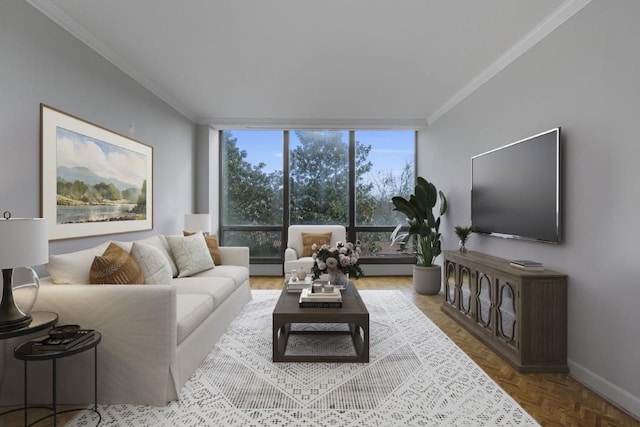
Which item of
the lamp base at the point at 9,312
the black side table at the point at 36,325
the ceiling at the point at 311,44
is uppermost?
the ceiling at the point at 311,44

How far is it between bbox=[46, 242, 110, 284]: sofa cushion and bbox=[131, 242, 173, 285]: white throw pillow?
1.16ft

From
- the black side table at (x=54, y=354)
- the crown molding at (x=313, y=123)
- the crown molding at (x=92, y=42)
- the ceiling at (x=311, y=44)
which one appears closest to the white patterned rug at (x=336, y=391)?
the black side table at (x=54, y=354)

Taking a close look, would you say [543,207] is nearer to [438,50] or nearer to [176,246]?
[438,50]

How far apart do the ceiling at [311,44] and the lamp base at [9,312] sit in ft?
6.70

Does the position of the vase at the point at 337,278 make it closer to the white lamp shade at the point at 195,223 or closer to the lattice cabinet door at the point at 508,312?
the lattice cabinet door at the point at 508,312

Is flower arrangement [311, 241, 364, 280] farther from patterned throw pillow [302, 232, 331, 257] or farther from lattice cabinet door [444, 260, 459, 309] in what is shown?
patterned throw pillow [302, 232, 331, 257]

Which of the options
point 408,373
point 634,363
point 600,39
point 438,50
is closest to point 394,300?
point 408,373

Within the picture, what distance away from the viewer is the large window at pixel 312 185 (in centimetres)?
625

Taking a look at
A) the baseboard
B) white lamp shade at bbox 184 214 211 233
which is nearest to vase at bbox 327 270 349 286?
the baseboard

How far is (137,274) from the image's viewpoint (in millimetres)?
2607

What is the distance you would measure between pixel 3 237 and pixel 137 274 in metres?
0.98

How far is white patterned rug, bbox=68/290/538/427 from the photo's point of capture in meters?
1.98

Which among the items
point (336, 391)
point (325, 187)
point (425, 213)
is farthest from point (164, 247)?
point (425, 213)

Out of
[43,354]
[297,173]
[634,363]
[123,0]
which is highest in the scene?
[123,0]
